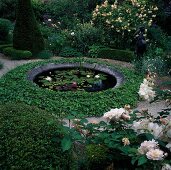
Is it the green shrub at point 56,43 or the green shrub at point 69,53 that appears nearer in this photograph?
the green shrub at point 69,53

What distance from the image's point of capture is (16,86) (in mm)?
9062

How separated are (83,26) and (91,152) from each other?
9.14 m

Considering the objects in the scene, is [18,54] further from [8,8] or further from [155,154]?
[155,154]

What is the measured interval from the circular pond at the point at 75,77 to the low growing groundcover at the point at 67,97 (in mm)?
491

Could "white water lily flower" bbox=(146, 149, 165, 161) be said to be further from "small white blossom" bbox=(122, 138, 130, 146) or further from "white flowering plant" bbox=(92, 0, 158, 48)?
"white flowering plant" bbox=(92, 0, 158, 48)

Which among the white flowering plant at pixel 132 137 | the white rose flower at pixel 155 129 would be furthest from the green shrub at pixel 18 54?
the white rose flower at pixel 155 129

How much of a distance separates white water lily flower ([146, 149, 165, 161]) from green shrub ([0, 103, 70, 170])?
37.0 inches

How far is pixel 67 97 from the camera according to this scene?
863 centimetres

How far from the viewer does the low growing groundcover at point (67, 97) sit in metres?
8.23

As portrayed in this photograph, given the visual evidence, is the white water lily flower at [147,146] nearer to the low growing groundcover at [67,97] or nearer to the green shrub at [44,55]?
the low growing groundcover at [67,97]

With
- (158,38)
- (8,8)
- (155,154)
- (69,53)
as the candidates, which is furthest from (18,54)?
(155,154)

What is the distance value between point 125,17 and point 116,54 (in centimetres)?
155

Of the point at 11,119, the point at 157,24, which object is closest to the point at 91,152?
the point at 11,119

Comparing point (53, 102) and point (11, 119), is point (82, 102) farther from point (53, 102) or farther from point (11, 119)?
point (11, 119)
